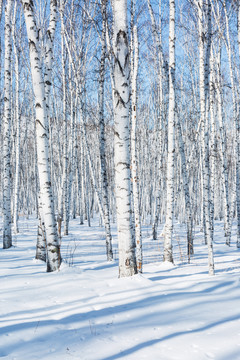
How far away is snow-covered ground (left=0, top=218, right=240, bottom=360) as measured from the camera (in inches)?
87.8

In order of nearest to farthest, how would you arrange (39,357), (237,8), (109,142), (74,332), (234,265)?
(39,357) < (74,332) < (234,265) < (237,8) < (109,142)

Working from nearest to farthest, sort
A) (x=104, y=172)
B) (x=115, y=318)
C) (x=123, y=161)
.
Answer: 1. (x=115, y=318)
2. (x=123, y=161)
3. (x=104, y=172)

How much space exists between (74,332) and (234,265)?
5.40 metres

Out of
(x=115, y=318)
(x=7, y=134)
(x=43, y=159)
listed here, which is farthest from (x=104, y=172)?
(x=115, y=318)

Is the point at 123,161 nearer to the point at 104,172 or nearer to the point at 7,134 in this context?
the point at 104,172

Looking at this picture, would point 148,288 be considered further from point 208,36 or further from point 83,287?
point 208,36

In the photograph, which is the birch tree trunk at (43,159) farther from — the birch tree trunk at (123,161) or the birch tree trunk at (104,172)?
the birch tree trunk at (104,172)

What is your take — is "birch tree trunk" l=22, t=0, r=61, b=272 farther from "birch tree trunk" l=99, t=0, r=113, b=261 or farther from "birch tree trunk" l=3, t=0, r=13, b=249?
"birch tree trunk" l=3, t=0, r=13, b=249

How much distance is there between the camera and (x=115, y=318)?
2.84m

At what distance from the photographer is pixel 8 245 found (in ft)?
26.0

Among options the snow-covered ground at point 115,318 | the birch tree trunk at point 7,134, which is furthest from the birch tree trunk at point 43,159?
the birch tree trunk at point 7,134

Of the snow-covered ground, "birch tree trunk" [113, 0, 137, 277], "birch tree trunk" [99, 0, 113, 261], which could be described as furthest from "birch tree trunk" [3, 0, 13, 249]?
"birch tree trunk" [113, 0, 137, 277]

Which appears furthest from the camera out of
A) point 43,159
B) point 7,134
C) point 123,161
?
point 7,134

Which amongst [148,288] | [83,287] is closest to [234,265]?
[148,288]
